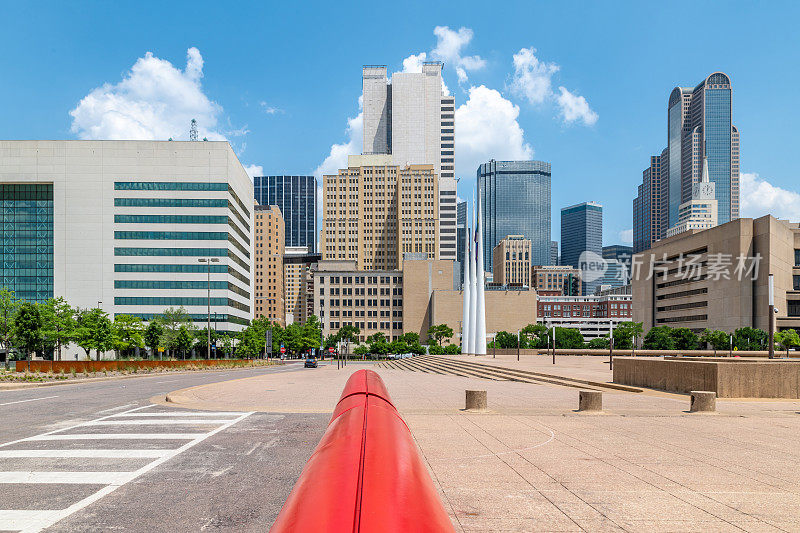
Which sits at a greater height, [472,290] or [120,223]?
[120,223]

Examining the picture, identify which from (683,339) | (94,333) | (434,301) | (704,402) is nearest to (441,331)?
(434,301)

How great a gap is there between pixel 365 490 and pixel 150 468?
8.43 metres

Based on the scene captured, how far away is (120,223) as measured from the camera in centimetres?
9925

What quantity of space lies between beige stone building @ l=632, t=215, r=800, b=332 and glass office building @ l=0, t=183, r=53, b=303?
13358 cm

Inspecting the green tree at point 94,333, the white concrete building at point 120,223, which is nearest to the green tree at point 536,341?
the white concrete building at point 120,223

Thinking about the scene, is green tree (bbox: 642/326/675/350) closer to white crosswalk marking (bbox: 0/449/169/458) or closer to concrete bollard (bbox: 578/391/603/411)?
concrete bollard (bbox: 578/391/603/411)

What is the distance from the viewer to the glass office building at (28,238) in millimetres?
100375

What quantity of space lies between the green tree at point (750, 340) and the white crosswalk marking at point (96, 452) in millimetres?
100489

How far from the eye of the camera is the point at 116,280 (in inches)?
3858

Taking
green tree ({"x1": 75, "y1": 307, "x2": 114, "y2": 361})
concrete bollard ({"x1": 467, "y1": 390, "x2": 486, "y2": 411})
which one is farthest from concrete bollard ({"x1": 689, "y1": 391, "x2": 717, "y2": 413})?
green tree ({"x1": 75, "y1": 307, "x2": 114, "y2": 361})

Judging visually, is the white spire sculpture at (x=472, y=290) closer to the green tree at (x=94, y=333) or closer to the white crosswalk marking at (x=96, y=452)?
the green tree at (x=94, y=333)

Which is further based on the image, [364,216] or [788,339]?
[364,216]

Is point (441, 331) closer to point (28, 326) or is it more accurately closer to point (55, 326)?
point (55, 326)

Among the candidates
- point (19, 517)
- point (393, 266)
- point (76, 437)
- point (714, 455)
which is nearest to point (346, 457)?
point (19, 517)
